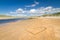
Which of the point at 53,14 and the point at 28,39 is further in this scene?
the point at 53,14

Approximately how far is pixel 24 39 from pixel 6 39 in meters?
0.87

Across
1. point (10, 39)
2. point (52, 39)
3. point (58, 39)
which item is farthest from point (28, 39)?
point (58, 39)

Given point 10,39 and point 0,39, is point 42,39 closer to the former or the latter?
point 10,39

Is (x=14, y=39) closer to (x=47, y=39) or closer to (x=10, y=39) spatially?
(x=10, y=39)

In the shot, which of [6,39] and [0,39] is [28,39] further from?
[0,39]

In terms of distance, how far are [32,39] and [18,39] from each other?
678 millimetres

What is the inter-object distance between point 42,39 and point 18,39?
116 cm

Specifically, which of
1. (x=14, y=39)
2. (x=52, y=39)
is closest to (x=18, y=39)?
(x=14, y=39)

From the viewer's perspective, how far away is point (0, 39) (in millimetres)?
4422

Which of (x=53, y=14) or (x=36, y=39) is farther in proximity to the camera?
(x=53, y=14)

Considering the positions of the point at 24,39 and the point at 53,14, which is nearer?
the point at 24,39

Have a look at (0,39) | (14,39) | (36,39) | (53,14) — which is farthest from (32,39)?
(53,14)

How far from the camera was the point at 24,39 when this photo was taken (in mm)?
4422

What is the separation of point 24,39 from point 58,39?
5.34 ft
